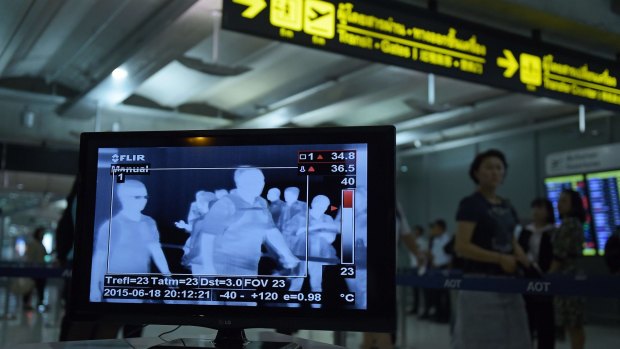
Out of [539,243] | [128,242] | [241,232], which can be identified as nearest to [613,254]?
[539,243]

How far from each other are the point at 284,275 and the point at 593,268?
30.5ft

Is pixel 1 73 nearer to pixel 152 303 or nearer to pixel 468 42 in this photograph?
pixel 468 42

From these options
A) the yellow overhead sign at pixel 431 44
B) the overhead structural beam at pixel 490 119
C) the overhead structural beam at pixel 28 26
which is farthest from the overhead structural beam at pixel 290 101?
the overhead structural beam at pixel 28 26

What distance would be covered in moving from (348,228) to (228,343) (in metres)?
0.42

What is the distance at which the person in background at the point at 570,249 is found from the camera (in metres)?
4.95

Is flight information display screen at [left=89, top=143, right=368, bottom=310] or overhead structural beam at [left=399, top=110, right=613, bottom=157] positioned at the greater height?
overhead structural beam at [left=399, top=110, right=613, bottom=157]

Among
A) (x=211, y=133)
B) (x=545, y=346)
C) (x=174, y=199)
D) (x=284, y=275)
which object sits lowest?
(x=545, y=346)

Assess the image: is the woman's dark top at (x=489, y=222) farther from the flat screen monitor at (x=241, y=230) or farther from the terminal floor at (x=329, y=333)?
the terminal floor at (x=329, y=333)

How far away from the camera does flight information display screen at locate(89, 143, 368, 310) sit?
147 centimetres

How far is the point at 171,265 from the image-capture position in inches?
59.9

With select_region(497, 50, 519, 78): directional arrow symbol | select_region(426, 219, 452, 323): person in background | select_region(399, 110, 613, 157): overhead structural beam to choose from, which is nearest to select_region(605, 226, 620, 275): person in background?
select_region(497, 50, 519, 78): directional arrow symbol

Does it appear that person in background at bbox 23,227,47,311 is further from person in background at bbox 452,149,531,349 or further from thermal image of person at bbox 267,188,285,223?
thermal image of person at bbox 267,188,285,223

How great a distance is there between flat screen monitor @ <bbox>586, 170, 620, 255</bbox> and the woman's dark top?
19.9ft

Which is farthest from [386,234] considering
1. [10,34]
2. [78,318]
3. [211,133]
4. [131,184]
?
[10,34]
